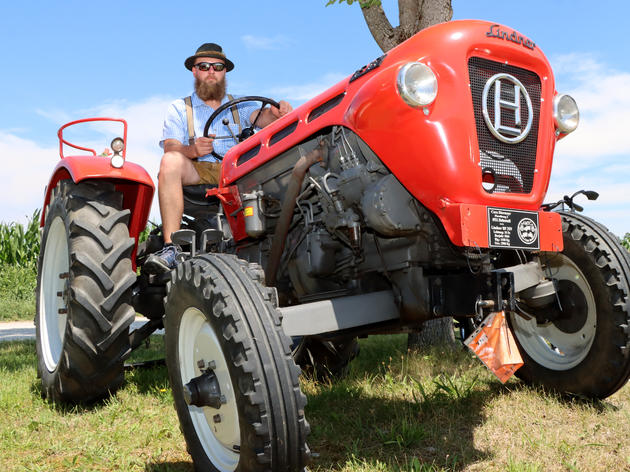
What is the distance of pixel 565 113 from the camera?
2.72 meters

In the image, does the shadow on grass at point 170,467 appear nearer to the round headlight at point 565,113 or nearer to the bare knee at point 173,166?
the bare knee at point 173,166

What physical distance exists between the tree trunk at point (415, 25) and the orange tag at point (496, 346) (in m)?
2.64

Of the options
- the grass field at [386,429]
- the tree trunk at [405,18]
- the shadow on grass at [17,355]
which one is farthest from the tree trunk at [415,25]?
the shadow on grass at [17,355]

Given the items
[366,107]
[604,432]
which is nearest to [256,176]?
[366,107]

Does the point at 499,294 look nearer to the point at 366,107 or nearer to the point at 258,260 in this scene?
the point at 366,107

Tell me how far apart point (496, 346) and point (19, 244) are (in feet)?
42.8

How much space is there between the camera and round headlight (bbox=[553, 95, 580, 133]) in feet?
8.85

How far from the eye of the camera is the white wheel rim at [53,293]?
3.90m

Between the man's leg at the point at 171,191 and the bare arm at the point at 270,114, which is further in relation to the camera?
the bare arm at the point at 270,114

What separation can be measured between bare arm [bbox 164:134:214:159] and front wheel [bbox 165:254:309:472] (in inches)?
58.5

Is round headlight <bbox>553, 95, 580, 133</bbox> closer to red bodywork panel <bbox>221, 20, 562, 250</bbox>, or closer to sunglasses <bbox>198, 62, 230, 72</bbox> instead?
red bodywork panel <bbox>221, 20, 562, 250</bbox>

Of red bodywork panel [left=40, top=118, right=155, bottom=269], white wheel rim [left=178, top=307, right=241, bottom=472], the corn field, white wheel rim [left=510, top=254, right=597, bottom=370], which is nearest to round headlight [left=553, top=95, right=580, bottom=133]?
white wheel rim [left=510, top=254, right=597, bottom=370]

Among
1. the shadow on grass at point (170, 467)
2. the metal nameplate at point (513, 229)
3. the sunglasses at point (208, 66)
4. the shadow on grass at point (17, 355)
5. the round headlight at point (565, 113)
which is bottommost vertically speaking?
the shadow on grass at point (170, 467)

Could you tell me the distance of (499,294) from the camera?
243cm
